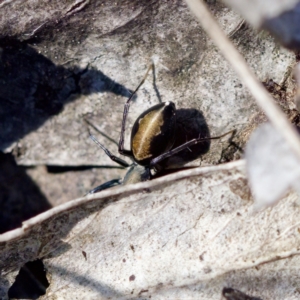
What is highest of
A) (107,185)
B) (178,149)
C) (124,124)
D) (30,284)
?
(124,124)

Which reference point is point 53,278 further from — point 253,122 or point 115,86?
point 253,122

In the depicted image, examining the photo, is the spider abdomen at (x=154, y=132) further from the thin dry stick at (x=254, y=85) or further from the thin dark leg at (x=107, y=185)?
the thin dry stick at (x=254, y=85)

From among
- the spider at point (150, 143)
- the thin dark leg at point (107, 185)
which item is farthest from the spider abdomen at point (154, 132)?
the thin dark leg at point (107, 185)

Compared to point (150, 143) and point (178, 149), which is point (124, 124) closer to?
point (150, 143)

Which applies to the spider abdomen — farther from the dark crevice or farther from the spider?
the dark crevice

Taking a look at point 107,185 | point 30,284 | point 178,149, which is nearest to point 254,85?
point 178,149

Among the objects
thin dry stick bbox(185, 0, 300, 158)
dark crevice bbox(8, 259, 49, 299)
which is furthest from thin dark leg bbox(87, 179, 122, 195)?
thin dry stick bbox(185, 0, 300, 158)

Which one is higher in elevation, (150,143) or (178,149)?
(150,143)
